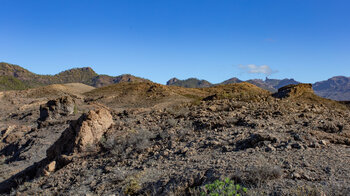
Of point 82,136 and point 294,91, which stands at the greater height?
point 294,91

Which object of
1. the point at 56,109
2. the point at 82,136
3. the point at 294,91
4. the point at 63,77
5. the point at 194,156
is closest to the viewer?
the point at 194,156

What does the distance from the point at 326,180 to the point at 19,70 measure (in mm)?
118607

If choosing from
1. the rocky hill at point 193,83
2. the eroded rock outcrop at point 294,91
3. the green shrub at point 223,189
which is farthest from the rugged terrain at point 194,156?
the rocky hill at point 193,83

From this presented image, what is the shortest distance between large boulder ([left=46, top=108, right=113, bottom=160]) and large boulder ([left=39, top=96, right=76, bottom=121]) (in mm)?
9668

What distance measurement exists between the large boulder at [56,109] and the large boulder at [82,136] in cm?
967

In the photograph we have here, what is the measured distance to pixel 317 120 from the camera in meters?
6.87

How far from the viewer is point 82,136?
662cm

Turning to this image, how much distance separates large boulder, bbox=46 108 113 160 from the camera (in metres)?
6.55

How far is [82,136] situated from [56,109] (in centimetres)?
1088

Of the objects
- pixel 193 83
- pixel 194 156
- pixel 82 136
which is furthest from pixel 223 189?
pixel 193 83

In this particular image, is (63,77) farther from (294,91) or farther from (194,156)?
(194,156)

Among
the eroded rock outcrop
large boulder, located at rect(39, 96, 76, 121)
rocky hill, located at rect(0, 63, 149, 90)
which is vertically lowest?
large boulder, located at rect(39, 96, 76, 121)

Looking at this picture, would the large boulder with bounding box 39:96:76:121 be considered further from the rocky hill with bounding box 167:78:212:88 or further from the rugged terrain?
the rocky hill with bounding box 167:78:212:88

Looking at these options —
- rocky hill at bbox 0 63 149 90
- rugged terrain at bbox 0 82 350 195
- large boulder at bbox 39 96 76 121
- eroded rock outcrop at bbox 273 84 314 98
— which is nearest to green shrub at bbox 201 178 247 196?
rugged terrain at bbox 0 82 350 195
